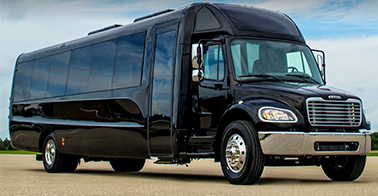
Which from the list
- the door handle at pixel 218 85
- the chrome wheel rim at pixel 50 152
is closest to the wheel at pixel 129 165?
the chrome wheel rim at pixel 50 152

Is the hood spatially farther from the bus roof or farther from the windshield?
the bus roof

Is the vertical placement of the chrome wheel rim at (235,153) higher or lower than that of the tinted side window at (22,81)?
lower

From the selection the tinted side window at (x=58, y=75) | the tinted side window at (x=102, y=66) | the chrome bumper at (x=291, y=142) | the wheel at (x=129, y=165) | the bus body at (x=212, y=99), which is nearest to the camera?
the chrome bumper at (x=291, y=142)

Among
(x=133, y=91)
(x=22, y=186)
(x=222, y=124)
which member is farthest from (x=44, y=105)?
(x=222, y=124)

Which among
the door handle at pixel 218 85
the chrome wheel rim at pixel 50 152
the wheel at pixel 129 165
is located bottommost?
the wheel at pixel 129 165

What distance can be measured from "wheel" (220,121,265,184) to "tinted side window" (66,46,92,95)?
18.5ft

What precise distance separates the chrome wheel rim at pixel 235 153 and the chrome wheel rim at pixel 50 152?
274 inches

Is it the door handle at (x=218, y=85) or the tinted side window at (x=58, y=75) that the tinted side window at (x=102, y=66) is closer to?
the tinted side window at (x=58, y=75)

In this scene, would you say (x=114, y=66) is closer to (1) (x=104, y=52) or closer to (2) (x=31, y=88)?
(1) (x=104, y=52)

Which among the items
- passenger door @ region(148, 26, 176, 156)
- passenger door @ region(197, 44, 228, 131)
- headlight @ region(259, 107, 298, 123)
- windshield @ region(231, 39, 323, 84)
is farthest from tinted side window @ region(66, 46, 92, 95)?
headlight @ region(259, 107, 298, 123)

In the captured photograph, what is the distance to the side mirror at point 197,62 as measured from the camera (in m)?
10.6

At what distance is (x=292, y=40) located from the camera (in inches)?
459

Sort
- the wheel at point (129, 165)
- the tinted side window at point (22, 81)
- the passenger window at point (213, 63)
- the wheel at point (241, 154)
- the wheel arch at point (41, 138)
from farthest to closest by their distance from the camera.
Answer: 1. the tinted side window at point (22, 81)
2. the wheel arch at point (41, 138)
3. the wheel at point (129, 165)
4. the passenger window at point (213, 63)
5. the wheel at point (241, 154)

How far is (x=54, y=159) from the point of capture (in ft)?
50.8
